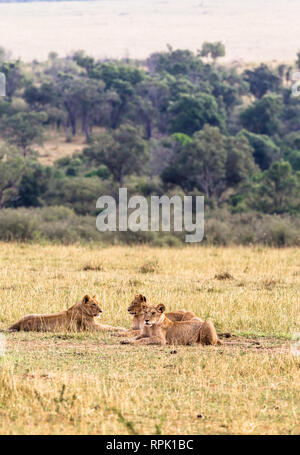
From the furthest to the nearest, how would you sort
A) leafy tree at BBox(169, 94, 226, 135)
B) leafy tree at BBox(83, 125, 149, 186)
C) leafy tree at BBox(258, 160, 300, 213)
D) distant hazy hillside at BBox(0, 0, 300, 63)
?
distant hazy hillside at BBox(0, 0, 300, 63) → leafy tree at BBox(169, 94, 226, 135) → leafy tree at BBox(83, 125, 149, 186) → leafy tree at BBox(258, 160, 300, 213)

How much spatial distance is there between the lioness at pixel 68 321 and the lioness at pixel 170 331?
2.95 ft

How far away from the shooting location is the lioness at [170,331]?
8.62 meters

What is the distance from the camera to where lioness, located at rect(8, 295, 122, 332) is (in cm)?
938

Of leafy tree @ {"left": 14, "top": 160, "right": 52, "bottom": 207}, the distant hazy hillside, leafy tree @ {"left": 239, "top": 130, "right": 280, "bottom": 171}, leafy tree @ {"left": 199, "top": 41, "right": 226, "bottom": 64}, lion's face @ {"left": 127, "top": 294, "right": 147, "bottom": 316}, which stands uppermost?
the distant hazy hillside

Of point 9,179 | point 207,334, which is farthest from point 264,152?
point 207,334

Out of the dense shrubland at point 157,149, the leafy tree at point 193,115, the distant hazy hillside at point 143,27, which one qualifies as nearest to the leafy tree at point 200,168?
the dense shrubland at point 157,149

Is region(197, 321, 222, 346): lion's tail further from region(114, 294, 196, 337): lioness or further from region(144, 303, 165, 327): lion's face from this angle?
region(114, 294, 196, 337): lioness

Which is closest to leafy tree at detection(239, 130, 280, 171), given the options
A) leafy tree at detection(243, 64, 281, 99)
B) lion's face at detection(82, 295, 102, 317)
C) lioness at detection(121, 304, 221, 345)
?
leafy tree at detection(243, 64, 281, 99)

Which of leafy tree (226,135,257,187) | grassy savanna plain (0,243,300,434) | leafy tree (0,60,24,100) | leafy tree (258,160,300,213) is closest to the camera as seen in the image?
grassy savanna plain (0,243,300,434)

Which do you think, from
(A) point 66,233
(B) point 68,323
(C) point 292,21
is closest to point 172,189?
(A) point 66,233

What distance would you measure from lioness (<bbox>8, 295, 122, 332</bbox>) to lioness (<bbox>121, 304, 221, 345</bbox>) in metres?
0.90

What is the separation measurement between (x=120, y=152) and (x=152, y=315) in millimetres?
32708

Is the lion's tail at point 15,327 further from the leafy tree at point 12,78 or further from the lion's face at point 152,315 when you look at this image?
the leafy tree at point 12,78
